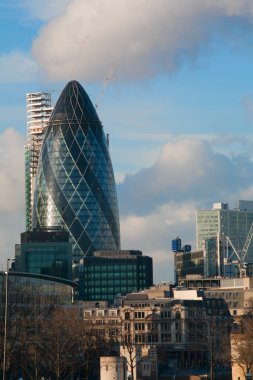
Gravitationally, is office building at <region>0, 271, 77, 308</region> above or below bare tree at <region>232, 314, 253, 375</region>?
above

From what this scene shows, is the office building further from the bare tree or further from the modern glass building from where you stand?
the bare tree

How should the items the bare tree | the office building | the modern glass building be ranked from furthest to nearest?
the modern glass building < the office building < the bare tree

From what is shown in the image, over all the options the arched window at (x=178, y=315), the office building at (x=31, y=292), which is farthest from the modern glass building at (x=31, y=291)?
the arched window at (x=178, y=315)

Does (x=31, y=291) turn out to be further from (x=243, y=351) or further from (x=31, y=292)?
(x=243, y=351)

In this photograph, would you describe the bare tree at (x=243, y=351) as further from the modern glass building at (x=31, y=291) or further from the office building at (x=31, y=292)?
the modern glass building at (x=31, y=291)

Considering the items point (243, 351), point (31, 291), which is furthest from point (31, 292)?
point (243, 351)

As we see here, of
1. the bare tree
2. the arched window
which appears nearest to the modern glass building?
the arched window

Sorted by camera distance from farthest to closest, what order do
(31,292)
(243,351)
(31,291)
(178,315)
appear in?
1. (178,315)
2. (31,291)
3. (31,292)
4. (243,351)

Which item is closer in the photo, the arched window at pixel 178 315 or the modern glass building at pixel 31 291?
the modern glass building at pixel 31 291

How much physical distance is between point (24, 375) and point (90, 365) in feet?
41.0

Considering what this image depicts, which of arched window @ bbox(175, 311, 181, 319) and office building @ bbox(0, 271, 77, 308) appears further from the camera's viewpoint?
arched window @ bbox(175, 311, 181, 319)

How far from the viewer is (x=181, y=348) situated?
195 m

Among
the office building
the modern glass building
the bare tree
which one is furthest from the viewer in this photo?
the modern glass building

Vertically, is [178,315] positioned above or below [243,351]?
above
